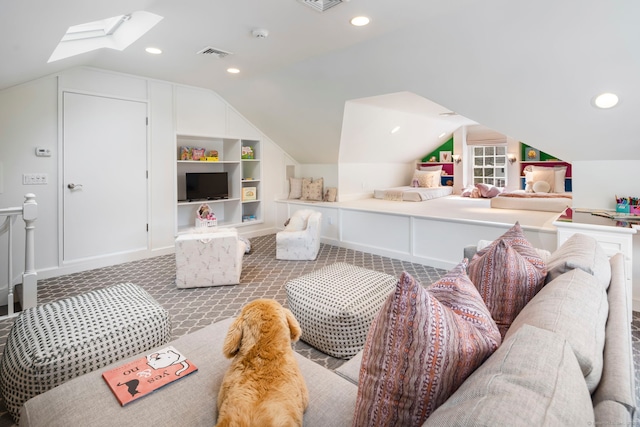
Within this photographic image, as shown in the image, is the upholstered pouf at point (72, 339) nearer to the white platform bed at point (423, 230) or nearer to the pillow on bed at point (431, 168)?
the white platform bed at point (423, 230)

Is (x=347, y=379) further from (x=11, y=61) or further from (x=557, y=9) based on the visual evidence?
(x=11, y=61)

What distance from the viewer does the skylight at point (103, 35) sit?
310cm

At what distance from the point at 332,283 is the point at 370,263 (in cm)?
206

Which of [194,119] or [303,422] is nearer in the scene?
[303,422]

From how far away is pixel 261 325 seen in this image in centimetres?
126

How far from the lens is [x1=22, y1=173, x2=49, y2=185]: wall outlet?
3.70 metres

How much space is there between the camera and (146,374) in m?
1.40

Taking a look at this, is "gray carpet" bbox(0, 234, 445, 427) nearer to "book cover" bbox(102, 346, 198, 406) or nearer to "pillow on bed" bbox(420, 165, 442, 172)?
"book cover" bbox(102, 346, 198, 406)

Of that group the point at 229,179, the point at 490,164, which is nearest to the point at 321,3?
the point at 229,179

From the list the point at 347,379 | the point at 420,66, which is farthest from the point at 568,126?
the point at 347,379

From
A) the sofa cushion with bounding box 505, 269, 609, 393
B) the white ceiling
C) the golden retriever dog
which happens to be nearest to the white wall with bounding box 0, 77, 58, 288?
the white ceiling

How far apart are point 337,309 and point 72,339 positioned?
1.40m

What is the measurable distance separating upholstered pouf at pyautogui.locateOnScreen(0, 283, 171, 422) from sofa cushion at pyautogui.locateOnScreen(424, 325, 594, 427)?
1.68 m

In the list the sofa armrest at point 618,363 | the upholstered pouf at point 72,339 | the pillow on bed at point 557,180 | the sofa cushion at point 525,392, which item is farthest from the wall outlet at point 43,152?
the pillow on bed at point 557,180
